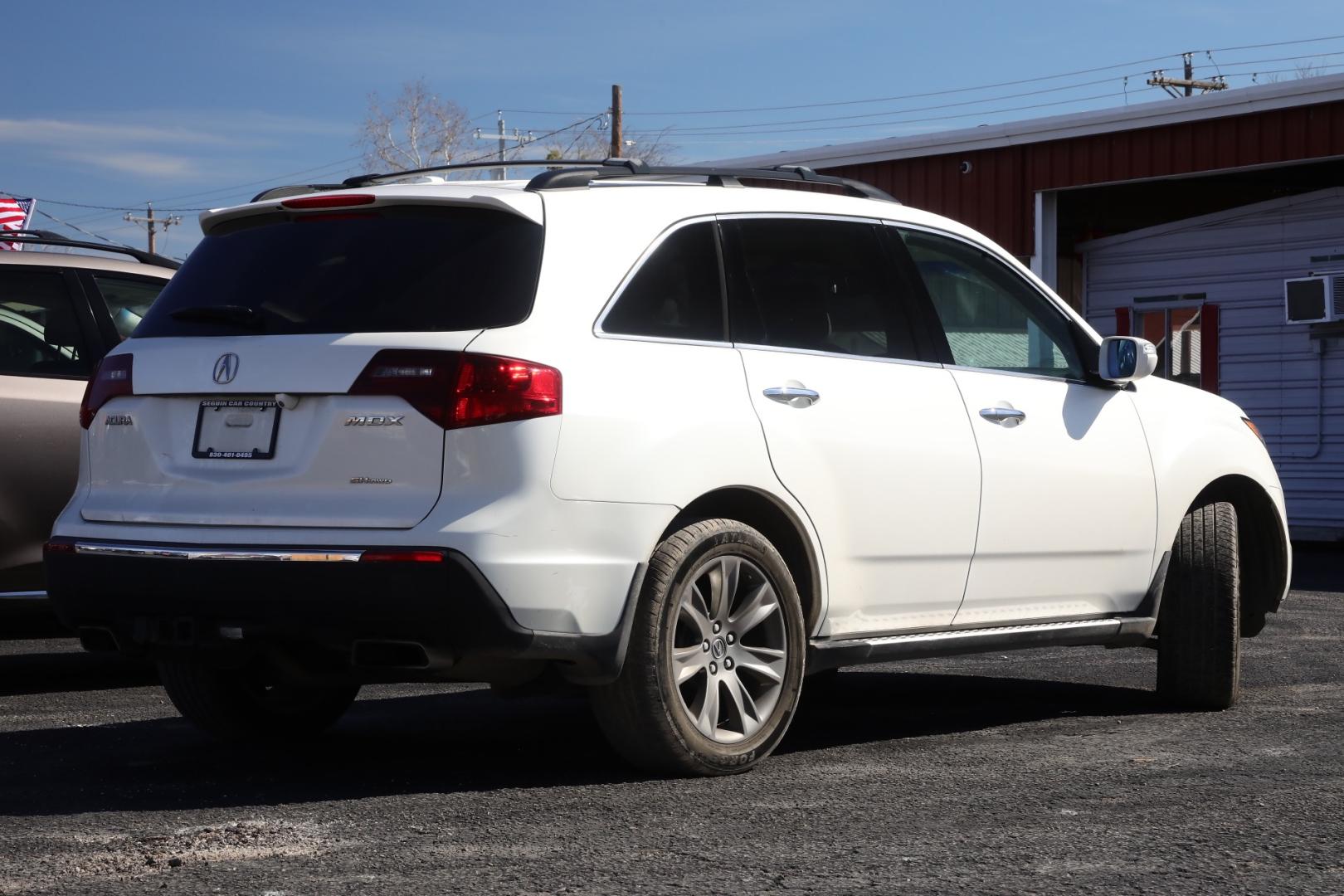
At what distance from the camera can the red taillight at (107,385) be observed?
541 cm

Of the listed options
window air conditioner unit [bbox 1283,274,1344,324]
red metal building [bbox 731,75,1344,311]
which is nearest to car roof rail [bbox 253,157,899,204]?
red metal building [bbox 731,75,1344,311]

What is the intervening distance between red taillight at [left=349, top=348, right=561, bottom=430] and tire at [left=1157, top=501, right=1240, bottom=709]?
10.1ft

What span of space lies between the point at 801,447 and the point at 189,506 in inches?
69.1

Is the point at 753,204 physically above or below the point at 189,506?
above

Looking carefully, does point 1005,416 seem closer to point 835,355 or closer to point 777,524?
point 835,355

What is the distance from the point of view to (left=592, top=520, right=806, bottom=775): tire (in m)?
5.07

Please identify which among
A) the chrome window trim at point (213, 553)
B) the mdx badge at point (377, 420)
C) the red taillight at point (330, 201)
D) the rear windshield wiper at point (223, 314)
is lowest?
the chrome window trim at point (213, 553)

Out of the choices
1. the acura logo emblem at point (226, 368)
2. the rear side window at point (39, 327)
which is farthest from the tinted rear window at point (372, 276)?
the rear side window at point (39, 327)

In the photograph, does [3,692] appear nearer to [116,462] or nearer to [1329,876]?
[116,462]

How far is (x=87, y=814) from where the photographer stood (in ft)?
15.9

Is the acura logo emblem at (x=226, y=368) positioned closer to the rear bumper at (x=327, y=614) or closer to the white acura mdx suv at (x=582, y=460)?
the white acura mdx suv at (x=582, y=460)

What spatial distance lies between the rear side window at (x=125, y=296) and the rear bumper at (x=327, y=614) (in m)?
2.88

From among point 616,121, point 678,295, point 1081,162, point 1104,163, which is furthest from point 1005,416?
point 616,121

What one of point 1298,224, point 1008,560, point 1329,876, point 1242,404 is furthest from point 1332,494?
point 1329,876
